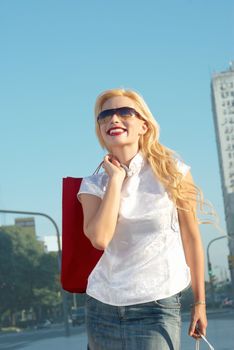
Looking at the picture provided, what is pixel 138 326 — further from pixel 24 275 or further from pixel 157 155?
pixel 24 275

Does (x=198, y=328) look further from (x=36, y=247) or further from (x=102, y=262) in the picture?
(x=36, y=247)

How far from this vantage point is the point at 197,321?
2.40 meters

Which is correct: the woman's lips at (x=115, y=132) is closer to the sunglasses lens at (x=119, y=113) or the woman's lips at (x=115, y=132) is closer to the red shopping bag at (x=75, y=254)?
the sunglasses lens at (x=119, y=113)

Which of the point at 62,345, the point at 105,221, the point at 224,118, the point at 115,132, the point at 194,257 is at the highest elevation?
the point at 224,118

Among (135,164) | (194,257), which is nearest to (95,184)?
(135,164)

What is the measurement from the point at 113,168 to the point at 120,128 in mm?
164

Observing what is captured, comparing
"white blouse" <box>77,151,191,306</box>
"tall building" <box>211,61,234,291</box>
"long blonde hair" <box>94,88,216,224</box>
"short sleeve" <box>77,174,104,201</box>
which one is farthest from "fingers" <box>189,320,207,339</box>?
"tall building" <box>211,61,234,291</box>

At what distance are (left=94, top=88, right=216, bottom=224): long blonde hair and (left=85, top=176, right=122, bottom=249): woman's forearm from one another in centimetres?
19

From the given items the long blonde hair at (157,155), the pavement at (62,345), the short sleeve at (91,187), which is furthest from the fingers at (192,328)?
the pavement at (62,345)

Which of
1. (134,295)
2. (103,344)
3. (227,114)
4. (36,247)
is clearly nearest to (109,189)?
(134,295)

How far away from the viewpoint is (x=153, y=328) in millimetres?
2211

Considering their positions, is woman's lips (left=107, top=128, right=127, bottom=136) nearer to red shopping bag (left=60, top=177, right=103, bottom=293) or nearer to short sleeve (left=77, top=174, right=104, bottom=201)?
short sleeve (left=77, top=174, right=104, bottom=201)

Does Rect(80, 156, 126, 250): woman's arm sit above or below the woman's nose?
below

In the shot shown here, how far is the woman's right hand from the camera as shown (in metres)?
2.33
